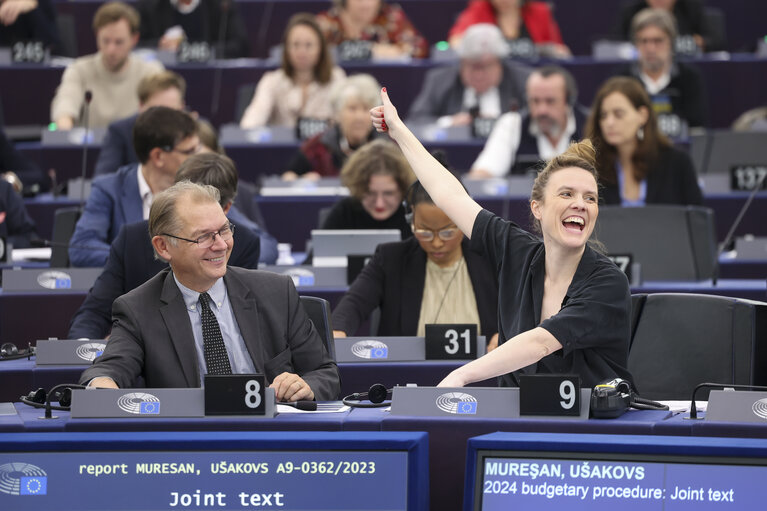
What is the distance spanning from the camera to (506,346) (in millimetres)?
2838

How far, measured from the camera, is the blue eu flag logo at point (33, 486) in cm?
246

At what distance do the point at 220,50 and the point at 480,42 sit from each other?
209cm

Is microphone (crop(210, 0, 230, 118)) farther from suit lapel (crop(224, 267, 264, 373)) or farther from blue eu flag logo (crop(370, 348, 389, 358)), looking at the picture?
suit lapel (crop(224, 267, 264, 373))

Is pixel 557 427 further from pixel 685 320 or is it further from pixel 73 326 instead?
pixel 73 326

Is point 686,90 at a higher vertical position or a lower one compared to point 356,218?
higher

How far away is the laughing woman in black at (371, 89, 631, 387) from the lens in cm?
284

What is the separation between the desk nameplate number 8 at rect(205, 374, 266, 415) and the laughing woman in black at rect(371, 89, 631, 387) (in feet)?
1.38

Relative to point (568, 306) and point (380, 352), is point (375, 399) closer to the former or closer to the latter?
point (568, 306)

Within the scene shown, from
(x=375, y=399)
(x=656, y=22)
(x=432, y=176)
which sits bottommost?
(x=375, y=399)

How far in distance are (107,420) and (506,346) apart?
34.3 inches

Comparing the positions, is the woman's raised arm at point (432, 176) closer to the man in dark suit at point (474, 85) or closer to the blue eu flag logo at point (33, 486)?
the blue eu flag logo at point (33, 486)

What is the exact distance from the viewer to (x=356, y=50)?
8180mm

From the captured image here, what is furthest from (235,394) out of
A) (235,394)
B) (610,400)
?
(610,400)

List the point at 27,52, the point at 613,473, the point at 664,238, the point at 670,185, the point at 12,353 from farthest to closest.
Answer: the point at 27,52 < the point at 670,185 < the point at 664,238 < the point at 12,353 < the point at 613,473
